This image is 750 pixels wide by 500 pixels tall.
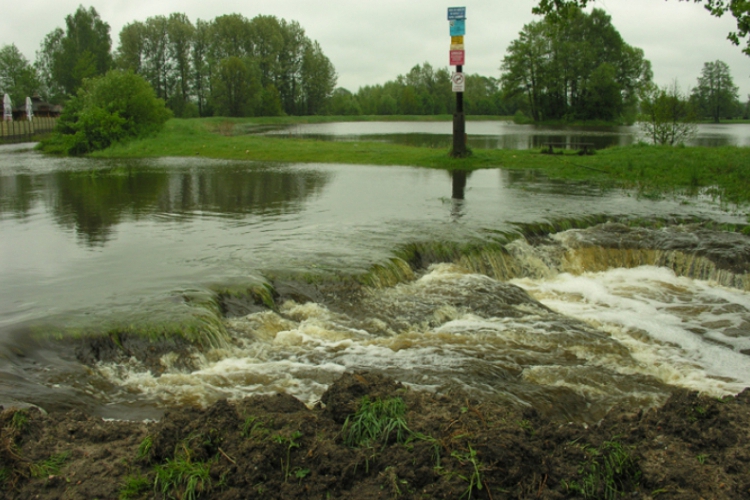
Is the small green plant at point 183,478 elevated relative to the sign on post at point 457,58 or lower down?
lower down

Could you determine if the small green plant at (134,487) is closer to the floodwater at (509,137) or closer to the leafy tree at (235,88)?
the floodwater at (509,137)

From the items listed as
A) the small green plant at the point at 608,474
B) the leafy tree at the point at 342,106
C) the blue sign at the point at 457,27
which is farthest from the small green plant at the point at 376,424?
the leafy tree at the point at 342,106

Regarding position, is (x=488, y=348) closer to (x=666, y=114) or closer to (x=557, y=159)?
(x=557, y=159)

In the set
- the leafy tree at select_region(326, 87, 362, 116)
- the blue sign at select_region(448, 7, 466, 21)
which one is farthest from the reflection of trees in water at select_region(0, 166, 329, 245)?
the leafy tree at select_region(326, 87, 362, 116)

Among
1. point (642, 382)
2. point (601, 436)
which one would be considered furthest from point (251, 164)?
point (601, 436)

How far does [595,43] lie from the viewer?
8638cm

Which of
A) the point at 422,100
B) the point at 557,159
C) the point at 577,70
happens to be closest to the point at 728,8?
the point at 557,159

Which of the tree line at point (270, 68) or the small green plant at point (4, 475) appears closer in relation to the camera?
the small green plant at point (4, 475)

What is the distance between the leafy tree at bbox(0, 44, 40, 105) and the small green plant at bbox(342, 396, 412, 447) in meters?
103

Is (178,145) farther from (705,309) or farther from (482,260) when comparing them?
(705,309)

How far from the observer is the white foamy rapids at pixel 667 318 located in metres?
7.46

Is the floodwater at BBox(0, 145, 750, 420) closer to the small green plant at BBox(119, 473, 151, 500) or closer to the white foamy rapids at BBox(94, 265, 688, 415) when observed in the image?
the white foamy rapids at BBox(94, 265, 688, 415)

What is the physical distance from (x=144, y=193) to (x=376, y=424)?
1651 cm

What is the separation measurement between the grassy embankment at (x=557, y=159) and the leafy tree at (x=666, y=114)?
9.11 feet
